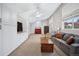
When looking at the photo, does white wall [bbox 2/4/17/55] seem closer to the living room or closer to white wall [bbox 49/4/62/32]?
the living room

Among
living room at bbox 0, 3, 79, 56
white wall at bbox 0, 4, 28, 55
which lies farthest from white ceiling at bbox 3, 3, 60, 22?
white wall at bbox 0, 4, 28, 55

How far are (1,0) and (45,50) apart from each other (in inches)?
113

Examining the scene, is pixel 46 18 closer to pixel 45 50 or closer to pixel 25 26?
pixel 25 26

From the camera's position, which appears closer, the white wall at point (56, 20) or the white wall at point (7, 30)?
the white wall at point (7, 30)

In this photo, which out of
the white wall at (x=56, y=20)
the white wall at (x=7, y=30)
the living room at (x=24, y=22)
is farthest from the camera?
the white wall at (x=56, y=20)

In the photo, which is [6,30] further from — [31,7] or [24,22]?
[24,22]

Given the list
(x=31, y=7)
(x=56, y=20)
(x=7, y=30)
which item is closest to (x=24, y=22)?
(x=56, y=20)

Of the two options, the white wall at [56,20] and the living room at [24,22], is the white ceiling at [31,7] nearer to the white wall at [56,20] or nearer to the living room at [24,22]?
the living room at [24,22]

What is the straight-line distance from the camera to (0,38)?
3850 mm

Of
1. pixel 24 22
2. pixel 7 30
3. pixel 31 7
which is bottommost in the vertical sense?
pixel 7 30

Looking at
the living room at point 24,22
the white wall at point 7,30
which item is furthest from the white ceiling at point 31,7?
the white wall at point 7,30

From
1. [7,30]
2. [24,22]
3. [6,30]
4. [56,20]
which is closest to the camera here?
[6,30]

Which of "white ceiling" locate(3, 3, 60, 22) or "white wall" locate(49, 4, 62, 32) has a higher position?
"white ceiling" locate(3, 3, 60, 22)

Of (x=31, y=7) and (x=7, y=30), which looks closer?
(x=7, y=30)
